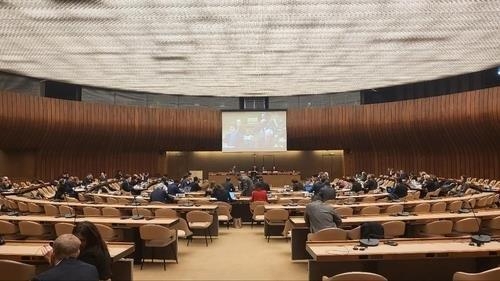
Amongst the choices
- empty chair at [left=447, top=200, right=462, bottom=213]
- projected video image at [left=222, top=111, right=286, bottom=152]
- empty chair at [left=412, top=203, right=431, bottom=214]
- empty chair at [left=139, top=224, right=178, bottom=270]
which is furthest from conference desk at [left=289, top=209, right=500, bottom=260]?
projected video image at [left=222, top=111, right=286, bottom=152]

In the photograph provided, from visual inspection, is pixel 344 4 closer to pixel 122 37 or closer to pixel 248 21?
pixel 248 21

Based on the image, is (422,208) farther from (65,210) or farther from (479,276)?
(65,210)

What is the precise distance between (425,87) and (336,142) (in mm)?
6184

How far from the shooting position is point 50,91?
85.4 ft

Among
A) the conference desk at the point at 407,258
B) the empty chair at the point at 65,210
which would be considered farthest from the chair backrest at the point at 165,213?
the conference desk at the point at 407,258

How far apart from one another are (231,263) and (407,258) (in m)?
4.37

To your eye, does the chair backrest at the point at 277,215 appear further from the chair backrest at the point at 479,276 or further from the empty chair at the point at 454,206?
the chair backrest at the point at 479,276

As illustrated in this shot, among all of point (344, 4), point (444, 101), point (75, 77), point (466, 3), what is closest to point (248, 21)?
point (344, 4)

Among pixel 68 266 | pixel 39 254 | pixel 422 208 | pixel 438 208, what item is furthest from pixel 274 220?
pixel 68 266

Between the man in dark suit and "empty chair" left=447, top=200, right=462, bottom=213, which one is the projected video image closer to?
"empty chair" left=447, top=200, right=462, bottom=213

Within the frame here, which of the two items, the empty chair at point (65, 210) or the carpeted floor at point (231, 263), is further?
the empty chair at point (65, 210)

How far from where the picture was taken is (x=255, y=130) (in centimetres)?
3005

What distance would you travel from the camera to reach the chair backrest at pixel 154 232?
9.09 metres

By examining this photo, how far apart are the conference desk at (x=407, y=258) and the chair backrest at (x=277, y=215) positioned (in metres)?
4.94
